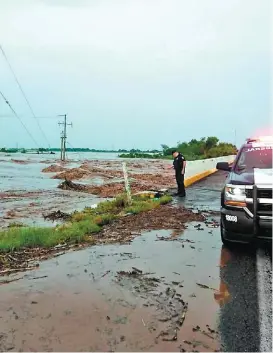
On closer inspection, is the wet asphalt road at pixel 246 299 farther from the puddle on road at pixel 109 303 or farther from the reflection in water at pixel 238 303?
the puddle on road at pixel 109 303

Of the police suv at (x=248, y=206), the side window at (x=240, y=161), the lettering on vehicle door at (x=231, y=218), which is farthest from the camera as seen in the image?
the side window at (x=240, y=161)

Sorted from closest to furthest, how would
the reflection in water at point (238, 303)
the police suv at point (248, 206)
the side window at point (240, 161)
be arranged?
the reflection in water at point (238, 303)
the police suv at point (248, 206)
the side window at point (240, 161)

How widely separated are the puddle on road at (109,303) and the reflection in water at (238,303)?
13 cm

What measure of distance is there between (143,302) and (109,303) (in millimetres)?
395

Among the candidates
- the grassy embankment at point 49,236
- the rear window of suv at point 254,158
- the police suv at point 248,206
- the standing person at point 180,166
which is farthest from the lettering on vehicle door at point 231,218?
the standing person at point 180,166

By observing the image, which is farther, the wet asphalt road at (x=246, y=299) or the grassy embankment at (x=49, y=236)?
the grassy embankment at (x=49, y=236)

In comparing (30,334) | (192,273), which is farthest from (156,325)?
(192,273)

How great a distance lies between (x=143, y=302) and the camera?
4242 millimetres

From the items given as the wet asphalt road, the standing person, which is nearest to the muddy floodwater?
the wet asphalt road

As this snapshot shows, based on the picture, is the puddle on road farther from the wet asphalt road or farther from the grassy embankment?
the grassy embankment

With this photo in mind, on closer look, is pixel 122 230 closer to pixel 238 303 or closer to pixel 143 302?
pixel 143 302

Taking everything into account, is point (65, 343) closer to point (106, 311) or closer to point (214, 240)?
point (106, 311)

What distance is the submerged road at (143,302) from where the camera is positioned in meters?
3.38

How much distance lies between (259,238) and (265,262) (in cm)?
A: 44
